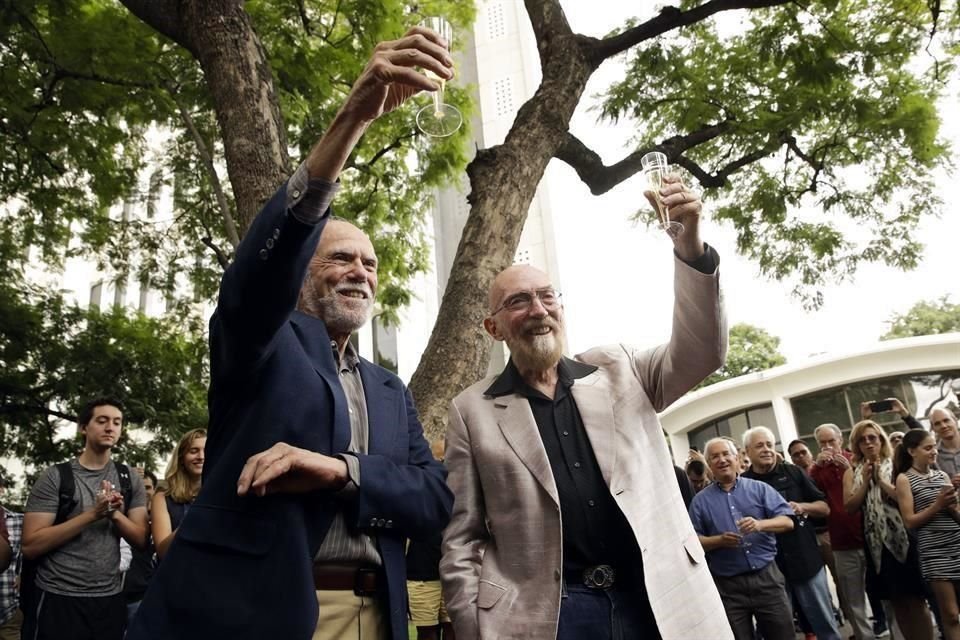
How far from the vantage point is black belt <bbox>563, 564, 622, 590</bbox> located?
7.37ft

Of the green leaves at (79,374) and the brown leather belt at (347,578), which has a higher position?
the green leaves at (79,374)

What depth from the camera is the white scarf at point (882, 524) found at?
6148 mm

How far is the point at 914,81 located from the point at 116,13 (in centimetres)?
883

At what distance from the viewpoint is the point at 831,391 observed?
1102 inches

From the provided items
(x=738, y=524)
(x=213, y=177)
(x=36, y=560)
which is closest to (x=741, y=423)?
(x=738, y=524)

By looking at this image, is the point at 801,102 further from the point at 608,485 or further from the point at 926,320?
the point at 926,320

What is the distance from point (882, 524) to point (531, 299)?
537 cm

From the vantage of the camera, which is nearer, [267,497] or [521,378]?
[267,497]

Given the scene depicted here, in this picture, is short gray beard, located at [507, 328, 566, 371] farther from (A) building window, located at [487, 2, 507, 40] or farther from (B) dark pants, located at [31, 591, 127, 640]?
(A) building window, located at [487, 2, 507, 40]

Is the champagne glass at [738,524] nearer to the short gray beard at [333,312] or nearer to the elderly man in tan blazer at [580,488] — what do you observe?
the elderly man in tan blazer at [580,488]

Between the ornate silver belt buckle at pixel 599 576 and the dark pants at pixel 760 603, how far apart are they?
13.1ft

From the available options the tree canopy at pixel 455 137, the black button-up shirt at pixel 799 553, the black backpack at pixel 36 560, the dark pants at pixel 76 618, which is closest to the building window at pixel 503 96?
the tree canopy at pixel 455 137

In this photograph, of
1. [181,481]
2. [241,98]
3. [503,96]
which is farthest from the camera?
[503,96]

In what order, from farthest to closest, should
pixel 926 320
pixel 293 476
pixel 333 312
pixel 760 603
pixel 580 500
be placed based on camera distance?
pixel 926 320
pixel 760 603
pixel 580 500
pixel 333 312
pixel 293 476
